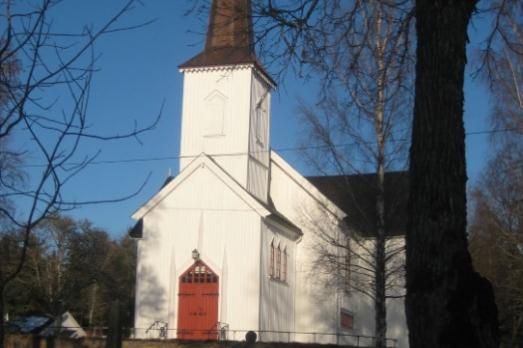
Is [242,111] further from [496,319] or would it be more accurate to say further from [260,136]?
[496,319]

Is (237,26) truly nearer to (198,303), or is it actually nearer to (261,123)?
→ (198,303)

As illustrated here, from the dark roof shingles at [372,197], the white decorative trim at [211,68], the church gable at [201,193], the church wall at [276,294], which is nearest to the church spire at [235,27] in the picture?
the dark roof shingles at [372,197]

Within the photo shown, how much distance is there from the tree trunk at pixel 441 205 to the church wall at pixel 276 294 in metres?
23.2

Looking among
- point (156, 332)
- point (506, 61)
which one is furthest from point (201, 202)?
point (506, 61)

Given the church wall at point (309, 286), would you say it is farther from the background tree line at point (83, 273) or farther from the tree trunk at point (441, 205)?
the tree trunk at point (441, 205)

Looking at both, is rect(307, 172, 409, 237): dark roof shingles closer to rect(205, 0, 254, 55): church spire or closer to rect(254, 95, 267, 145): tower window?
rect(254, 95, 267, 145): tower window

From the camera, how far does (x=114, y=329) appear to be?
766cm

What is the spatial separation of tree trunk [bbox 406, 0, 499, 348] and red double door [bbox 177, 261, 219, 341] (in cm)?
2350

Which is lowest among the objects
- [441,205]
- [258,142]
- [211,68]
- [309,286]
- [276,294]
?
[441,205]

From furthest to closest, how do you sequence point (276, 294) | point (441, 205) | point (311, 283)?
point (311, 283)
point (276, 294)
point (441, 205)

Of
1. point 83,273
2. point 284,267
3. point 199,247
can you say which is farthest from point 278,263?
point 83,273

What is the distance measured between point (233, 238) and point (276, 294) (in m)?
3.31

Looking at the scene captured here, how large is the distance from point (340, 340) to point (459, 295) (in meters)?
29.0

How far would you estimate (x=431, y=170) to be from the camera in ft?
23.2
